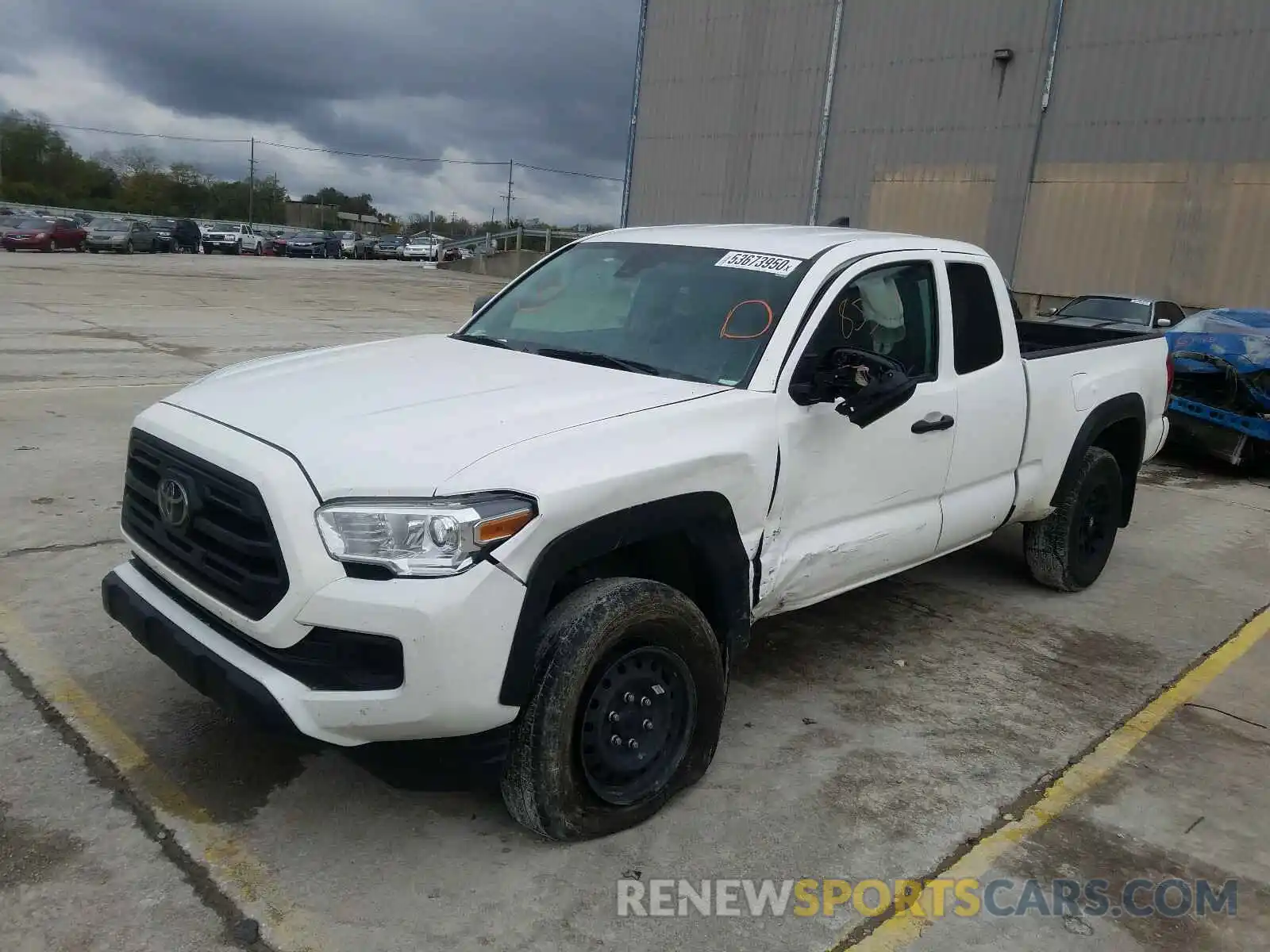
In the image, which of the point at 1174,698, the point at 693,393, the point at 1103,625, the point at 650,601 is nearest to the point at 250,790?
the point at 650,601

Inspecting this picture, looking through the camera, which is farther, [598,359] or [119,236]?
[119,236]

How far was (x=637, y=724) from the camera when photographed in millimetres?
3203

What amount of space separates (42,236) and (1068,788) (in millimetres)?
39807

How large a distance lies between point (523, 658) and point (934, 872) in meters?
1.45

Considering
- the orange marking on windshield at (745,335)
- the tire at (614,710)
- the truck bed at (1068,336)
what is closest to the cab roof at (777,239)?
the orange marking on windshield at (745,335)

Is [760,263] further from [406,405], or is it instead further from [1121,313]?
[1121,313]

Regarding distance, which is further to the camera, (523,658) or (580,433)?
(580,433)

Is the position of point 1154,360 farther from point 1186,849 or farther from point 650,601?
point 650,601

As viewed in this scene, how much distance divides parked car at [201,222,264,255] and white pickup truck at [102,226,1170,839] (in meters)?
50.7

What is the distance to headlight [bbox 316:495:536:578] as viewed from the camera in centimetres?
266

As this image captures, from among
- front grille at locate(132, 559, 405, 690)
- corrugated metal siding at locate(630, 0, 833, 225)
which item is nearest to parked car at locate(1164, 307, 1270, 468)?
front grille at locate(132, 559, 405, 690)

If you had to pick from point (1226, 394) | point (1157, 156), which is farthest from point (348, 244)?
point (1226, 394)

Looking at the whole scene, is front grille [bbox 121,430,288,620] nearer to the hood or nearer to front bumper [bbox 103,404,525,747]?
front bumper [bbox 103,404,525,747]

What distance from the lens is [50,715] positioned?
369 centimetres
